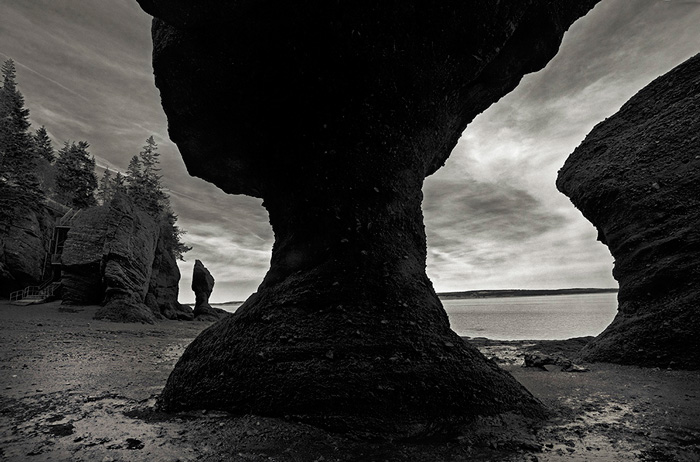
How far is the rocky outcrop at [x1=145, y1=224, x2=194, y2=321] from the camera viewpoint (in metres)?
23.9

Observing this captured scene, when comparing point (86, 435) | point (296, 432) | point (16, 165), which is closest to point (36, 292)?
point (16, 165)

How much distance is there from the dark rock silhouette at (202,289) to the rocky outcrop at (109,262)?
1069 cm

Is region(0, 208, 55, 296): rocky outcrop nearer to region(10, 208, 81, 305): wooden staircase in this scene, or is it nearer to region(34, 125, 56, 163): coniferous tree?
region(10, 208, 81, 305): wooden staircase

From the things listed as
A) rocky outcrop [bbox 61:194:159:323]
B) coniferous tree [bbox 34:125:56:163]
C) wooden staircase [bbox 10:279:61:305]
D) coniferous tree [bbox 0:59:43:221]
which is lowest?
wooden staircase [bbox 10:279:61:305]

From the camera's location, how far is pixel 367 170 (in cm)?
367

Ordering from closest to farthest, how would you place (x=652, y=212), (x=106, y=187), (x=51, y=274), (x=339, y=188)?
(x=339, y=188)
(x=652, y=212)
(x=51, y=274)
(x=106, y=187)

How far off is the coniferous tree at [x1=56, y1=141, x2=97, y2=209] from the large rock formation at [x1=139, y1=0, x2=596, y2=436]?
3419 cm

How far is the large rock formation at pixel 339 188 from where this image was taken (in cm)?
282

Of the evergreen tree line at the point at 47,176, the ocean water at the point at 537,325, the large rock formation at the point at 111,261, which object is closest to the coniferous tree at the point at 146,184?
the evergreen tree line at the point at 47,176

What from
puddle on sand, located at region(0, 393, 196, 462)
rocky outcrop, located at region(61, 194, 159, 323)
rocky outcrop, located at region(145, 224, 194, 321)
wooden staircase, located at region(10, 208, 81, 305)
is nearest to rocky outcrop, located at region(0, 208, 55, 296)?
wooden staircase, located at region(10, 208, 81, 305)

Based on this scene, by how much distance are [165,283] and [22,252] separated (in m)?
9.21

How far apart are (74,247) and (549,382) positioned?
21129mm

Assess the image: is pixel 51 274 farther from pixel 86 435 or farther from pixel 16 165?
pixel 86 435

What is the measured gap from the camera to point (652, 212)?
6305 millimetres
